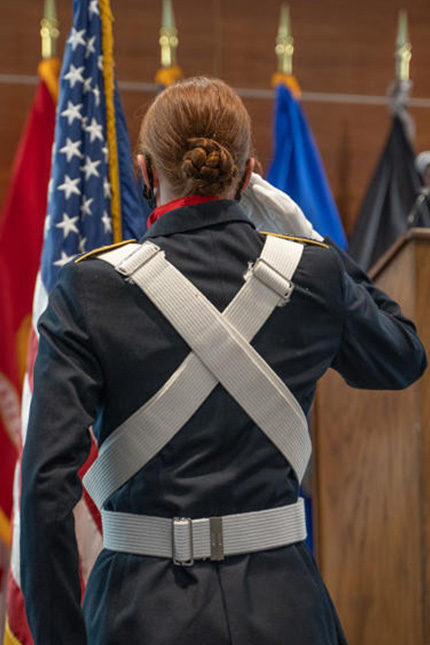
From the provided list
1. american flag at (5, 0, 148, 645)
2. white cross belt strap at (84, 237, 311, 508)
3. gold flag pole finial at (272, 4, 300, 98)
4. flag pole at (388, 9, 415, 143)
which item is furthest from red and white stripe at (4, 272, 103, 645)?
flag pole at (388, 9, 415, 143)

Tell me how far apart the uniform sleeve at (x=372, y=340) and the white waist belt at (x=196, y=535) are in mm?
241

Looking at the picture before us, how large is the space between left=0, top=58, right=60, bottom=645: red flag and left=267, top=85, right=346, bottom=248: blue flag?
0.70 m

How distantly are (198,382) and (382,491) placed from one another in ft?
2.92

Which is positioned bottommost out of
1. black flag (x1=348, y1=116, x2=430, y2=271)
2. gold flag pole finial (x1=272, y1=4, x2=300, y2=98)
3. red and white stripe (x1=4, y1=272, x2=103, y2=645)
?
red and white stripe (x1=4, y1=272, x2=103, y2=645)

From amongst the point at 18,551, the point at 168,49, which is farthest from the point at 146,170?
the point at 168,49

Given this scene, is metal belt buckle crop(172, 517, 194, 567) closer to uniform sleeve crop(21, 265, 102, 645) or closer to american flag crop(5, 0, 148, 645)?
uniform sleeve crop(21, 265, 102, 645)

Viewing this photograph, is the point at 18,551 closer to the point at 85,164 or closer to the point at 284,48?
the point at 85,164

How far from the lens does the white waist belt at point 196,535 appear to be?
1229 mm

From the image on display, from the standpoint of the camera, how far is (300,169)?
3100 millimetres

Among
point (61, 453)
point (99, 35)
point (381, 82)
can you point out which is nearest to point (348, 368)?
point (61, 453)

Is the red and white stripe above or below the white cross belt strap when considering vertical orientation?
below

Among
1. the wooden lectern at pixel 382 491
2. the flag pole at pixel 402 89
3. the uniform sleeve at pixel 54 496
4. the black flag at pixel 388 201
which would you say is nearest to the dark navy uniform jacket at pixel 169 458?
the uniform sleeve at pixel 54 496

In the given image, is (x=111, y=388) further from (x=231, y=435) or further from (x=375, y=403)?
(x=375, y=403)

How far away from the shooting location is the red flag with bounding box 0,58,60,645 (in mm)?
2795
